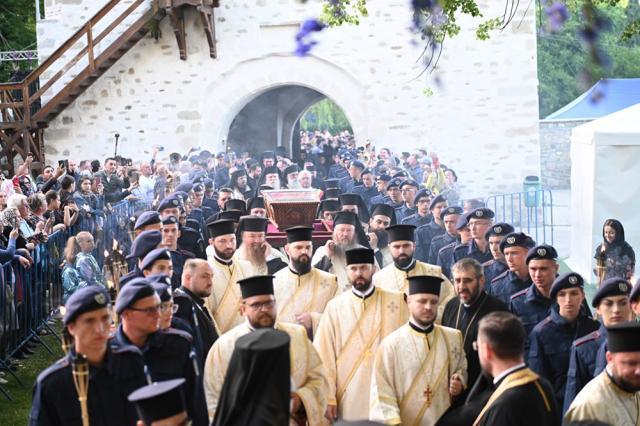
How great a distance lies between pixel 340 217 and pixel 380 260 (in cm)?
152

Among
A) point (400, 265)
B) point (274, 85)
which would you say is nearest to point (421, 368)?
point (400, 265)

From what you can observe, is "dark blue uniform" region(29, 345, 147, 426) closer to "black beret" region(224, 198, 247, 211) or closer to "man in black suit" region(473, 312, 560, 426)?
"man in black suit" region(473, 312, 560, 426)

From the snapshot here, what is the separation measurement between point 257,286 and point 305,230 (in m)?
2.58

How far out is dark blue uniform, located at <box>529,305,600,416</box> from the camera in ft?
24.6

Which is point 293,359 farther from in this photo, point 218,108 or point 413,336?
point 218,108

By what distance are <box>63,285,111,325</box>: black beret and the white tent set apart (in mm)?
11178

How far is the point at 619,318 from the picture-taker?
22.8ft

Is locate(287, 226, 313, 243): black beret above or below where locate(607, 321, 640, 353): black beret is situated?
above

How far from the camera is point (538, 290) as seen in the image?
837 cm

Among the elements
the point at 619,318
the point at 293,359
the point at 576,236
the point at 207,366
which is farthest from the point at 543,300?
the point at 576,236

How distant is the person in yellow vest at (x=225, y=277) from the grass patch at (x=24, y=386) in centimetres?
192

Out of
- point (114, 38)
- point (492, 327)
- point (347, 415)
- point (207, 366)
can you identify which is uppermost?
point (114, 38)

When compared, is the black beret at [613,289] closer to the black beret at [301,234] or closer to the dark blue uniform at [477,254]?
the black beret at [301,234]

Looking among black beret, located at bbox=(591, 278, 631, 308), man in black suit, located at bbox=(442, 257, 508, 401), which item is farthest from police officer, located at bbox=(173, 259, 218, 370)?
black beret, located at bbox=(591, 278, 631, 308)
